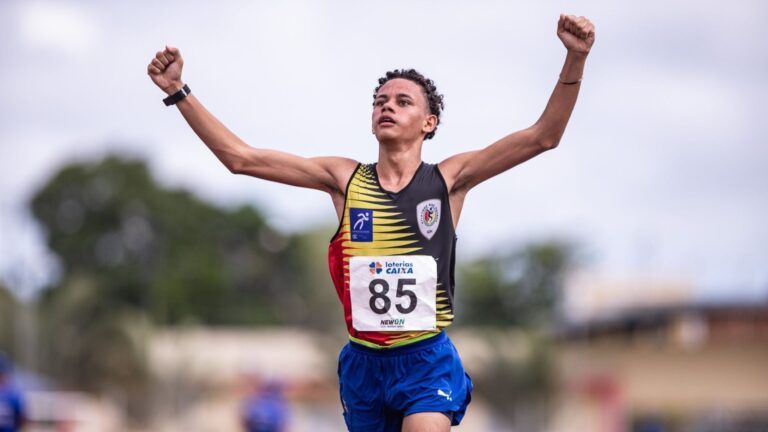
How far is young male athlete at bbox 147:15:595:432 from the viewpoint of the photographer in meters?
6.84

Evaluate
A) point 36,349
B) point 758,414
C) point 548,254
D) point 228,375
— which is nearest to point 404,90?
point 758,414

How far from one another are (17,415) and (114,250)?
6022cm

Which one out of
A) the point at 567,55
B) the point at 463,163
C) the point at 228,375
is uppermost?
the point at 567,55

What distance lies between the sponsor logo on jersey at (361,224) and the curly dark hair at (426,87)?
71cm

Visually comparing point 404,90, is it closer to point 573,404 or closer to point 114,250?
point 573,404

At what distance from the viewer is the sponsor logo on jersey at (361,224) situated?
6930mm

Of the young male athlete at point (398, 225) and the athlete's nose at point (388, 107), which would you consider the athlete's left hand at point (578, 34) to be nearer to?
the young male athlete at point (398, 225)

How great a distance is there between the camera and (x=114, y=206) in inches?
3004

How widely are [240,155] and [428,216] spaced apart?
1.14 metres

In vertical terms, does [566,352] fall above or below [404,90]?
below

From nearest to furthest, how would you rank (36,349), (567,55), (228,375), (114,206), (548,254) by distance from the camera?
(567,55) < (36,349) < (228,375) < (114,206) < (548,254)

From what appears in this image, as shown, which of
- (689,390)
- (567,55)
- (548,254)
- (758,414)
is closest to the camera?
(567,55)

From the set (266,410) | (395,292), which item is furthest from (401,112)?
(266,410)

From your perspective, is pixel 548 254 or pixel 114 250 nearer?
pixel 114 250
